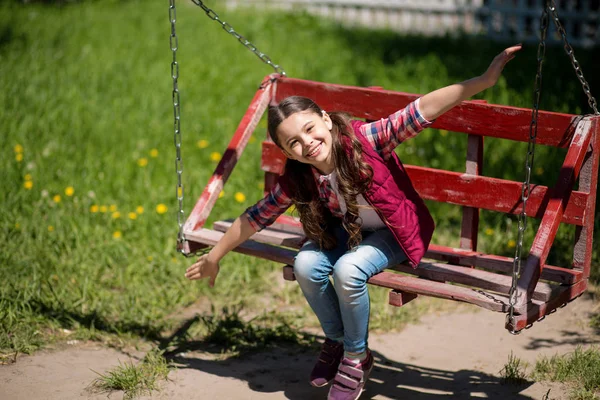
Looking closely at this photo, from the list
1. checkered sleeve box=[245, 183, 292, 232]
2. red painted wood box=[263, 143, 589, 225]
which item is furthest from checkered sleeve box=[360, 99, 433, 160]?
red painted wood box=[263, 143, 589, 225]

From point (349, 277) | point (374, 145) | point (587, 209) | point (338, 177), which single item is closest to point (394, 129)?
point (374, 145)

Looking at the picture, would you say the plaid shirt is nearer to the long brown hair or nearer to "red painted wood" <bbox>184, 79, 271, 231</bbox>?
the long brown hair

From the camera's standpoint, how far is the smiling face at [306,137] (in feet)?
9.39

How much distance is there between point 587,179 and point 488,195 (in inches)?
16.0

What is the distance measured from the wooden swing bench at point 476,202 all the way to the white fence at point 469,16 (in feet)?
19.9

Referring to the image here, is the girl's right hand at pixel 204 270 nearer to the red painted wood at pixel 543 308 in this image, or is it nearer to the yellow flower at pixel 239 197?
the red painted wood at pixel 543 308

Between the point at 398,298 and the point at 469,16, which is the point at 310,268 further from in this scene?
the point at 469,16

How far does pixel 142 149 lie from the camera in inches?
229

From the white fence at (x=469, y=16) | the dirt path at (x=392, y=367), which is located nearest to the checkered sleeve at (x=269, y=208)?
the dirt path at (x=392, y=367)

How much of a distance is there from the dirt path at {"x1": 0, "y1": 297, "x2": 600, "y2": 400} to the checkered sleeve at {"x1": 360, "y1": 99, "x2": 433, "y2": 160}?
42.1 inches

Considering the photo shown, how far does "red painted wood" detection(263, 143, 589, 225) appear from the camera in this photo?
3.08 m

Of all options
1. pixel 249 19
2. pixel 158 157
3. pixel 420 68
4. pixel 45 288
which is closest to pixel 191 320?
pixel 45 288

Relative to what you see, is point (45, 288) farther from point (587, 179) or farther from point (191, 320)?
point (587, 179)

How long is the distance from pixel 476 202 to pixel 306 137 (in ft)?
Answer: 2.88
